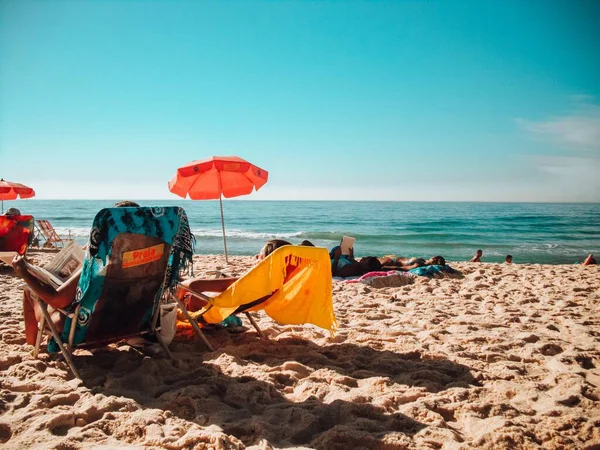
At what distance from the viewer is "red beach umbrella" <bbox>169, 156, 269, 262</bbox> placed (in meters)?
7.09

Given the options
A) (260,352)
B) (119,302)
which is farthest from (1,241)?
(260,352)

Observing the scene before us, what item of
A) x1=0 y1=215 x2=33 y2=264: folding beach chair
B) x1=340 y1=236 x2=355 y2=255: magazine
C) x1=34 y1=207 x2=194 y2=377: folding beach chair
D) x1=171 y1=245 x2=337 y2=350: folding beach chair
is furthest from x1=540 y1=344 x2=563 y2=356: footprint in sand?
x1=0 y1=215 x2=33 y2=264: folding beach chair

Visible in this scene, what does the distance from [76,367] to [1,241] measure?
21.1 ft

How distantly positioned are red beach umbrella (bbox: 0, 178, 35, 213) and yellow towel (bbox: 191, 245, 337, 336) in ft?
38.2

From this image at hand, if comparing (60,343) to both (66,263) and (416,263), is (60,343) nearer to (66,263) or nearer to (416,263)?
(66,263)

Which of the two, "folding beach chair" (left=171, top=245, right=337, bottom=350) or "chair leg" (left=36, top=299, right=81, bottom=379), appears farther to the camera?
"folding beach chair" (left=171, top=245, right=337, bottom=350)

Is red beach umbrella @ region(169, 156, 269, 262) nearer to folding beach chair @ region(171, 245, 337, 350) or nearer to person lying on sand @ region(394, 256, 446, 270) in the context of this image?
person lying on sand @ region(394, 256, 446, 270)

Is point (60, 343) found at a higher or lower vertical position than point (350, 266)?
higher

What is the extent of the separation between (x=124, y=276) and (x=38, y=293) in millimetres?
532

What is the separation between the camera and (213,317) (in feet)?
10.6

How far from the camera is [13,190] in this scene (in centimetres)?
1164

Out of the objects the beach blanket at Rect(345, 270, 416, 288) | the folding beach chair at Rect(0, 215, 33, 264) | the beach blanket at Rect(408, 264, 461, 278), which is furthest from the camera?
the folding beach chair at Rect(0, 215, 33, 264)

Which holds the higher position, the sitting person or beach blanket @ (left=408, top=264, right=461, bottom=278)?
the sitting person

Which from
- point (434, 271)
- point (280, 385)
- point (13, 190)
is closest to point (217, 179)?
point (434, 271)
